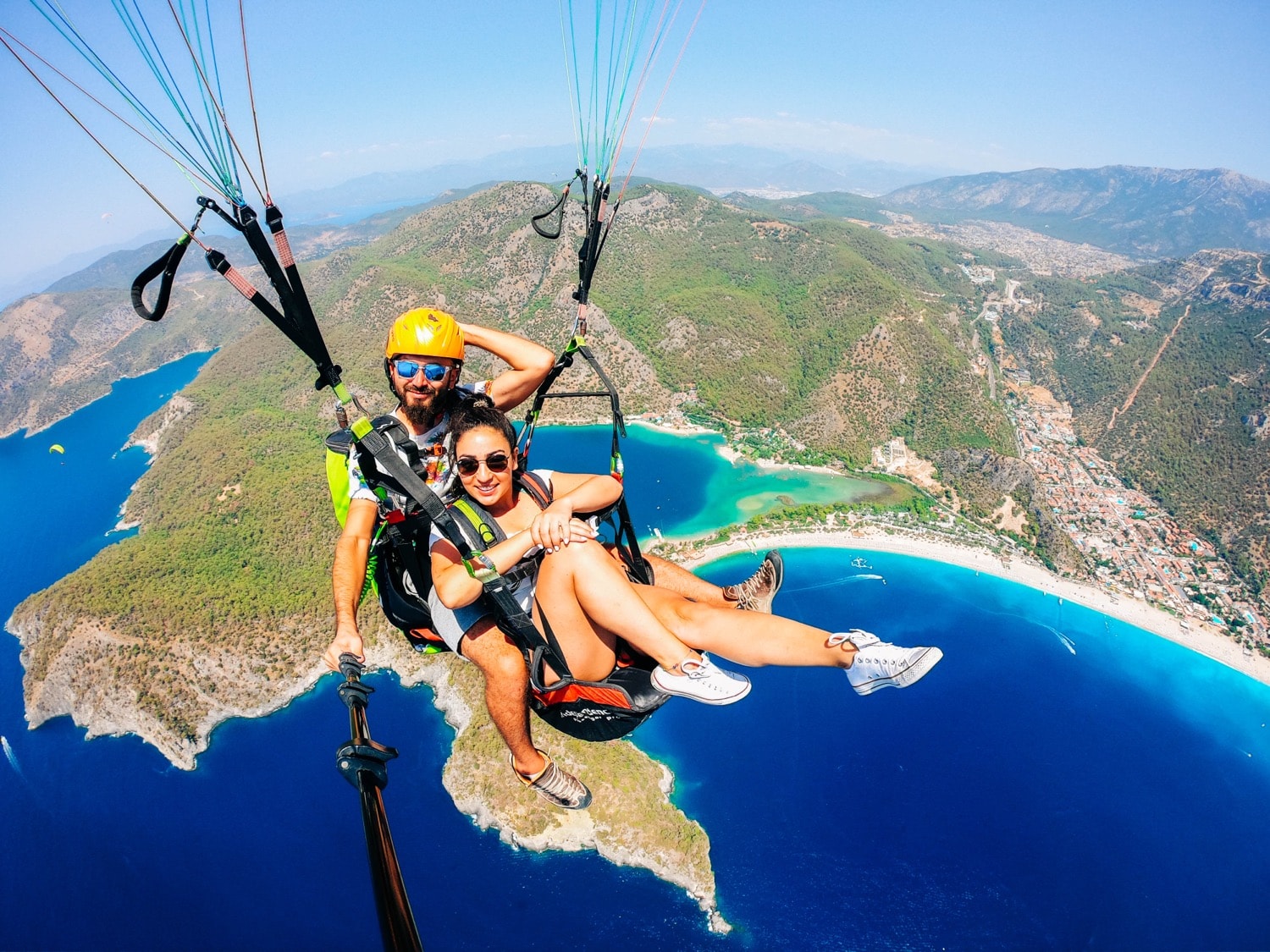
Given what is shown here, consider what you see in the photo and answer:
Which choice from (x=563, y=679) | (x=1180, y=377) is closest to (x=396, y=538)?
(x=563, y=679)

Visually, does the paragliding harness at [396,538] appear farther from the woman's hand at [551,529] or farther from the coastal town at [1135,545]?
the coastal town at [1135,545]

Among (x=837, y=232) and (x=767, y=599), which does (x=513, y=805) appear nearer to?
(x=767, y=599)

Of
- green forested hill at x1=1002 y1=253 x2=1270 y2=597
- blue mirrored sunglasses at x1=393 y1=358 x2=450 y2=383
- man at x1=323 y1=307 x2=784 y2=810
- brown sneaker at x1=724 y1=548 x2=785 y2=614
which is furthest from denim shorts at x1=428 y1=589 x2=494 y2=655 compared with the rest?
green forested hill at x1=1002 y1=253 x2=1270 y2=597

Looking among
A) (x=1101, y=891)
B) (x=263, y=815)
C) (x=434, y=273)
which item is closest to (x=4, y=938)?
(x=263, y=815)

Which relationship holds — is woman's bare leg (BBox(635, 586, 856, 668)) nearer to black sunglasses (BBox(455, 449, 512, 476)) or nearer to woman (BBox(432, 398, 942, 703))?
woman (BBox(432, 398, 942, 703))

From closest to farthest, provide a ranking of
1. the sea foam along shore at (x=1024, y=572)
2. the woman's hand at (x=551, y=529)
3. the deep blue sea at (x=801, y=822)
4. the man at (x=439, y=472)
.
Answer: the woman's hand at (x=551, y=529), the man at (x=439, y=472), the deep blue sea at (x=801, y=822), the sea foam along shore at (x=1024, y=572)

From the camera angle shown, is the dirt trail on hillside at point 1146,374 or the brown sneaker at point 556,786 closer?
the brown sneaker at point 556,786

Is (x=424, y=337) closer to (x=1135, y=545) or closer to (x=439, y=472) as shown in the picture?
(x=439, y=472)

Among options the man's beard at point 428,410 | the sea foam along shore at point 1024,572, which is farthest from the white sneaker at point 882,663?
the sea foam along shore at point 1024,572
